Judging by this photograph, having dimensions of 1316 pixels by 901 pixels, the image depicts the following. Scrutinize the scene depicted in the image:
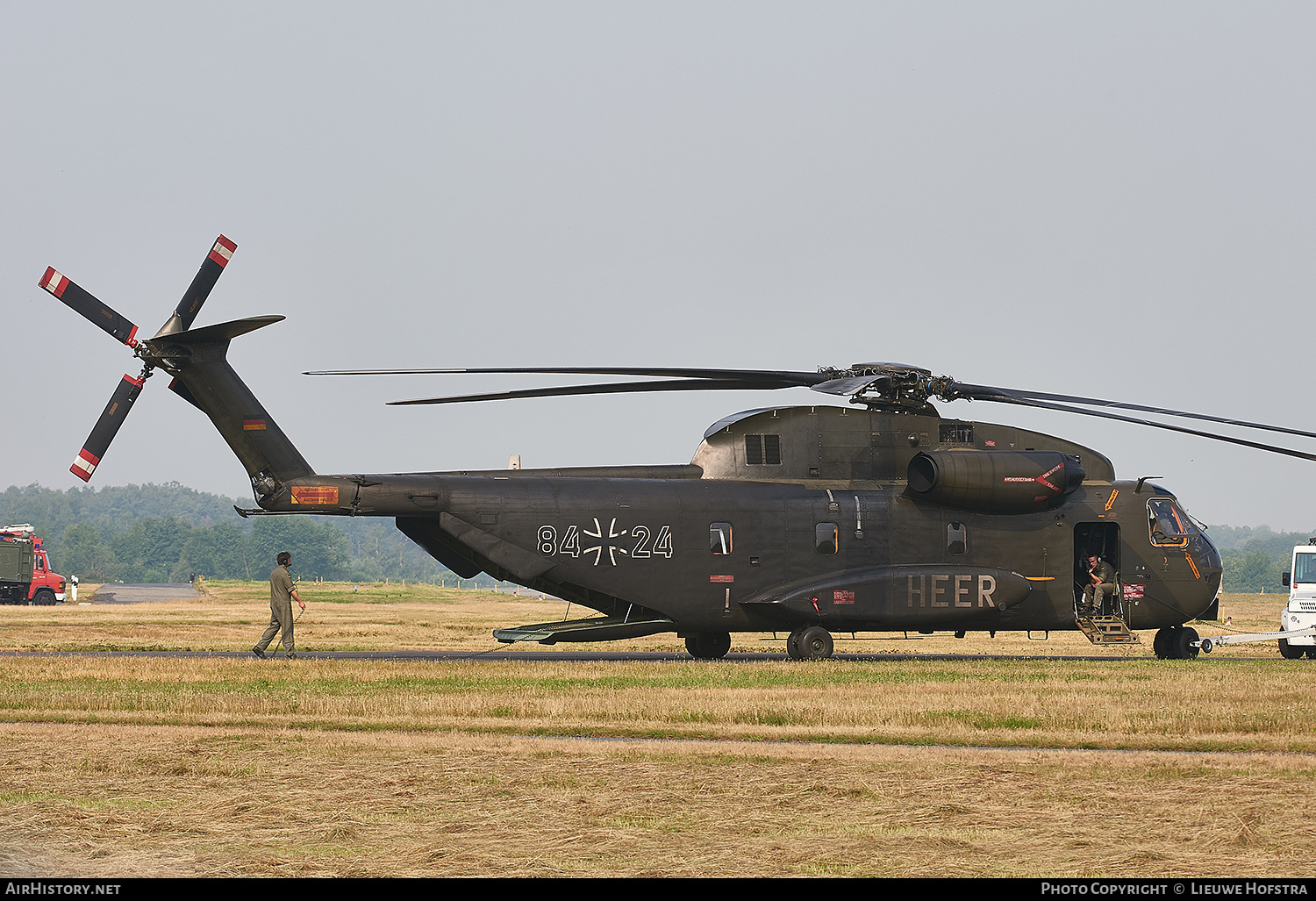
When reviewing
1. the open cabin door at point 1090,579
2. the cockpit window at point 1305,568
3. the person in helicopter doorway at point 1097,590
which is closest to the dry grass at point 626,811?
the open cabin door at point 1090,579

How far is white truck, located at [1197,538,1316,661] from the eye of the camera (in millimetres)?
29719

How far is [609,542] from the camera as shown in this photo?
25.8 metres

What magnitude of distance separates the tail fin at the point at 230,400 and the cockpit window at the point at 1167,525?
1823cm

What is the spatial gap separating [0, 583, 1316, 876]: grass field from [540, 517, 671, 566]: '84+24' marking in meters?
2.71

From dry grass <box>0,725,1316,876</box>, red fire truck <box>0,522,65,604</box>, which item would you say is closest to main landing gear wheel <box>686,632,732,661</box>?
dry grass <box>0,725,1316,876</box>

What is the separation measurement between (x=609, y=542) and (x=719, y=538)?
2305 millimetres

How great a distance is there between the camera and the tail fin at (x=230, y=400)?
24.4 m

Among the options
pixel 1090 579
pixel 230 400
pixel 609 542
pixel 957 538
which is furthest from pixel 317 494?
pixel 1090 579

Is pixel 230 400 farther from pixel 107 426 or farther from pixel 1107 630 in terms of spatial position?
pixel 1107 630

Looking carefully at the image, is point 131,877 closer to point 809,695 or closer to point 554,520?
point 809,695

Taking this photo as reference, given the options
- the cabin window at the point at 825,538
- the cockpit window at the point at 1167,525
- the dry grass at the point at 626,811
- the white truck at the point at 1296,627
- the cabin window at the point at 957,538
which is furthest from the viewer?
the white truck at the point at 1296,627

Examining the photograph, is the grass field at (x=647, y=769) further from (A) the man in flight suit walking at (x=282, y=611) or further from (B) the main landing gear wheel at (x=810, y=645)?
(B) the main landing gear wheel at (x=810, y=645)

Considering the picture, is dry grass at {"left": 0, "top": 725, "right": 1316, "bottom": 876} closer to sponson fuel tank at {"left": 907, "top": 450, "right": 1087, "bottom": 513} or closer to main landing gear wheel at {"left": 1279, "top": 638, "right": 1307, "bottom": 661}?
sponson fuel tank at {"left": 907, "top": 450, "right": 1087, "bottom": 513}
